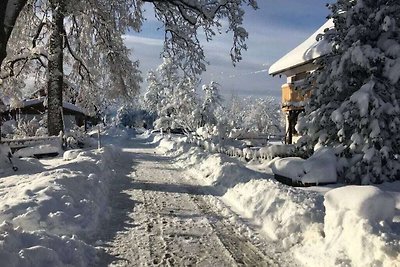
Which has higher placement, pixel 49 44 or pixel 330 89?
pixel 49 44

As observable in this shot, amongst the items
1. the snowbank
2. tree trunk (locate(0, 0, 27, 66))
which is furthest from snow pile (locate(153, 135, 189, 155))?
tree trunk (locate(0, 0, 27, 66))

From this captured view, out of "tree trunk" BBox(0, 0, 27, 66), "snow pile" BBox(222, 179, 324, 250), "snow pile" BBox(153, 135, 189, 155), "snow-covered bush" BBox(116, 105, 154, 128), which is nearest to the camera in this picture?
"snow pile" BBox(222, 179, 324, 250)

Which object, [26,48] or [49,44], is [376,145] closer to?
[49,44]

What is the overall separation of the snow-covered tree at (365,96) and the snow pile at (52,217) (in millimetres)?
6694

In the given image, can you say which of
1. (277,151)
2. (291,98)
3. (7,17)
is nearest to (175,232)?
(7,17)

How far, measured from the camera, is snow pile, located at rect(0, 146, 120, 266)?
16.2 ft

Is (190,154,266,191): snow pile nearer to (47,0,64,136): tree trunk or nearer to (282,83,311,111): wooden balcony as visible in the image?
(47,0,64,136): tree trunk

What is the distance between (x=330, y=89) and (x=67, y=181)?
7.91m

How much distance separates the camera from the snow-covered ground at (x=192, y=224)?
5.17 metres

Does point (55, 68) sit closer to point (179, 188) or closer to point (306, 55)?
point (179, 188)

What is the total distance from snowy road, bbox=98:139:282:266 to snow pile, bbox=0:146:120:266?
1.17 feet

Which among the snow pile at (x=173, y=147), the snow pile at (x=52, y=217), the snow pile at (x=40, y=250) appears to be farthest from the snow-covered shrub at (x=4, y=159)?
the snow pile at (x=173, y=147)

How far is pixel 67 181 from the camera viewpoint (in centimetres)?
932

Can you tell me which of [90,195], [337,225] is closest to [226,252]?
[337,225]
